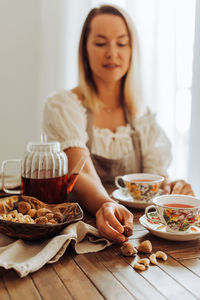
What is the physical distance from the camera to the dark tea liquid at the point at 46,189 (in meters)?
1.03

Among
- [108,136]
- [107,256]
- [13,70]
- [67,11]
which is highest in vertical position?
[67,11]

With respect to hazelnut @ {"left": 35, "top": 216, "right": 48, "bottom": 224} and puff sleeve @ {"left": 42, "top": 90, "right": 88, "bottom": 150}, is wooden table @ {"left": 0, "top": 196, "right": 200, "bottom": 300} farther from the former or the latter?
puff sleeve @ {"left": 42, "top": 90, "right": 88, "bottom": 150}

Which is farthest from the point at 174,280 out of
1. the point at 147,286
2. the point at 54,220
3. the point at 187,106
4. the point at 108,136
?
the point at 187,106

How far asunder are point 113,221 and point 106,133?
74 centimetres

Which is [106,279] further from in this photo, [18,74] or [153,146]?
[18,74]

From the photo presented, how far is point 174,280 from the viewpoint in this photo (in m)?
0.67

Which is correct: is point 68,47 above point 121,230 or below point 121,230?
above

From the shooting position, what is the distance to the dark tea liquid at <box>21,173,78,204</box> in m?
1.03

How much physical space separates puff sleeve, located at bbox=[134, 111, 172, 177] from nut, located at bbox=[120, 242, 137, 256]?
0.78 metres

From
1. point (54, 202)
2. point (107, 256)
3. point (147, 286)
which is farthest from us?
point (54, 202)

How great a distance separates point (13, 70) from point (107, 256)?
6.74 ft

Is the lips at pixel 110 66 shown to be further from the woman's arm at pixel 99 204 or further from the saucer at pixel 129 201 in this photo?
the saucer at pixel 129 201

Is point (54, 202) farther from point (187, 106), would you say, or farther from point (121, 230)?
point (187, 106)

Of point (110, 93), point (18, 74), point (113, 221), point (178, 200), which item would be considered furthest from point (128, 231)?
point (18, 74)
